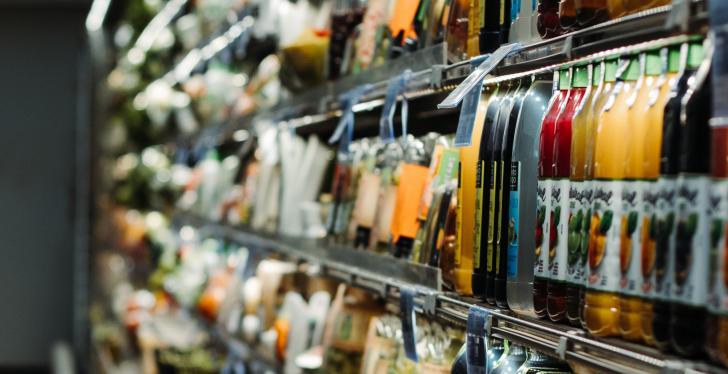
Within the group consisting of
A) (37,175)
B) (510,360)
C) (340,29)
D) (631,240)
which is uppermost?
(340,29)

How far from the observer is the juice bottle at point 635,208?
4.20 ft

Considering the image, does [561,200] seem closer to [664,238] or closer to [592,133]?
[592,133]

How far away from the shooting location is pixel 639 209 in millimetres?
1282

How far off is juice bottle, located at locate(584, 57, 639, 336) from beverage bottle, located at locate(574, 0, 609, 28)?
0.29 feet

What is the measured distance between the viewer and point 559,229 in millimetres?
1480

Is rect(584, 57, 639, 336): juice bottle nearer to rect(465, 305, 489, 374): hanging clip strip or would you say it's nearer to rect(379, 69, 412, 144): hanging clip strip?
rect(465, 305, 489, 374): hanging clip strip

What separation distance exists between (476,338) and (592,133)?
1.50 feet

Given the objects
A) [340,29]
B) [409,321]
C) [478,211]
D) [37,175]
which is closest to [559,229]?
[478,211]

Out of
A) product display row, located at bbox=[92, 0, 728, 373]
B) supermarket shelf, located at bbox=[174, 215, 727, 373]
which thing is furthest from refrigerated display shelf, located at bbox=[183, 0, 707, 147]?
supermarket shelf, located at bbox=[174, 215, 727, 373]

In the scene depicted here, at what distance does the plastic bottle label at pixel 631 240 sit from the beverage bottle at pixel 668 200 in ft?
0.14

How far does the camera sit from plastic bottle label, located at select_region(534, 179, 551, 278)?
1507mm

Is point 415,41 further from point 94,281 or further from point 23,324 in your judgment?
point 23,324

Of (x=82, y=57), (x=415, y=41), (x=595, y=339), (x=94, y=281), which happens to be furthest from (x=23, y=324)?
(x=595, y=339)

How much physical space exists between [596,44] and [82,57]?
8.55 m
